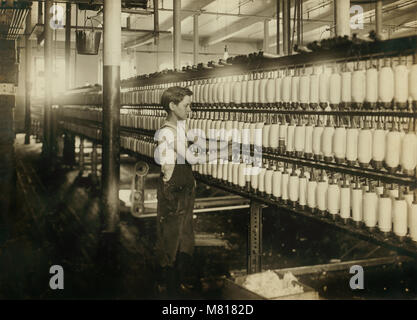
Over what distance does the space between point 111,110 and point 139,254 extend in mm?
2006

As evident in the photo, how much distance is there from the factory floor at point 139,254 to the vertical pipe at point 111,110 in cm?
35

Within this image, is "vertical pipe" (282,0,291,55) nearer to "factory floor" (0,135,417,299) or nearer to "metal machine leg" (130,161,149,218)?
"factory floor" (0,135,417,299)

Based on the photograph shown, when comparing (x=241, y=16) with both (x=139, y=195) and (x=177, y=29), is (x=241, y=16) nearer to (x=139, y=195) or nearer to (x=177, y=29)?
(x=177, y=29)

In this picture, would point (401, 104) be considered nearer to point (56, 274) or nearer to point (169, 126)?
point (169, 126)

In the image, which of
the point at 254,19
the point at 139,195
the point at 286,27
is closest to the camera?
the point at 286,27

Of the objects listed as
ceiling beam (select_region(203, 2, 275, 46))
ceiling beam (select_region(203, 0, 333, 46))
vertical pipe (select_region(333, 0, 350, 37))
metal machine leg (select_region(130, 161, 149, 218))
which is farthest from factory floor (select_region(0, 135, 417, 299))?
ceiling beam (select_region(203, 2, 275, 46))

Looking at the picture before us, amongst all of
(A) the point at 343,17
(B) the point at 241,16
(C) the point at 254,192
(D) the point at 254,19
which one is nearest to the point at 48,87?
(B) the point at 241,16

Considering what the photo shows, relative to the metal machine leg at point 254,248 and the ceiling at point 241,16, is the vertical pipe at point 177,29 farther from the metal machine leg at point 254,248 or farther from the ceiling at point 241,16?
the metal machine leg at point 254,248

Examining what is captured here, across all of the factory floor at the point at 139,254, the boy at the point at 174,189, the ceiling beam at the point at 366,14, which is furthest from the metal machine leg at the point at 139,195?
the ceiling beam at the point at 366,14

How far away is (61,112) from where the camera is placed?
13.6 meters

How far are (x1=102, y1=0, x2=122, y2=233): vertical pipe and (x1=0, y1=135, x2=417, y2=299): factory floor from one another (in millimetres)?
349

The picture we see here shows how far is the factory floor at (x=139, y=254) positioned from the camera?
13.9 feet

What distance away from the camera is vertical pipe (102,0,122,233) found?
19.9 feet

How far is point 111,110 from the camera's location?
624cm
